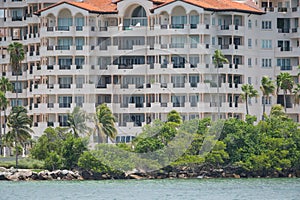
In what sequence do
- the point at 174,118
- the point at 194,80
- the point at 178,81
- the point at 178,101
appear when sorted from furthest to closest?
the point at 178,81 → the point at 194,80 → the point at 178,101 → the point at 174,118

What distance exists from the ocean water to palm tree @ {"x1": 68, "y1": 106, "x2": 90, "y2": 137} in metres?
6.46

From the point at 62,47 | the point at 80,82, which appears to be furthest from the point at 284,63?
the point at 62,47

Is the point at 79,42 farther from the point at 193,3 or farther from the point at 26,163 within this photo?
the point at 26,163

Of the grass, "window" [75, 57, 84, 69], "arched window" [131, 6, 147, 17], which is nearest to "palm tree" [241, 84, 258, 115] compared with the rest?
"arched window" [131, 6, 147, 17]

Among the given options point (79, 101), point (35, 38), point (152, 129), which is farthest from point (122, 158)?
point (35, 38)

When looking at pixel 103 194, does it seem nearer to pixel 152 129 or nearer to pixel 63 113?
pixel 152 129

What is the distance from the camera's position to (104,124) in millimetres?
126812

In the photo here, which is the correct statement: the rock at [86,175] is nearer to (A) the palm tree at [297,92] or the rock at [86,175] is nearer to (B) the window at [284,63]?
(A) the palm tree at [297,92]

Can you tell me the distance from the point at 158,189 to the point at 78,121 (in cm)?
1961

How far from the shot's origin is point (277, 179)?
127188 mm

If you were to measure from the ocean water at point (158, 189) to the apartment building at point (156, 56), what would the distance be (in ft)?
39.5

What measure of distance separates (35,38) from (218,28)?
1762 cm

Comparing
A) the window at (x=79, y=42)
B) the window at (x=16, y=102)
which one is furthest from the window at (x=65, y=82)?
the window at (x=16, y=102)

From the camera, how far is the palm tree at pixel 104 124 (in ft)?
414
